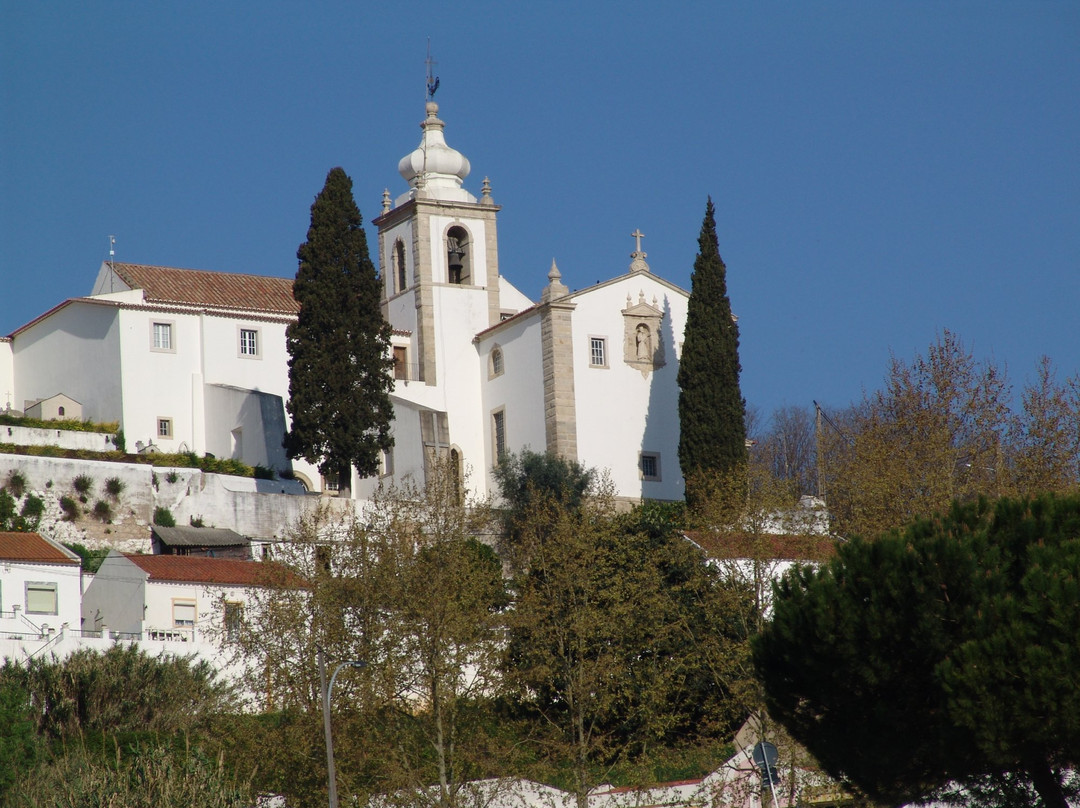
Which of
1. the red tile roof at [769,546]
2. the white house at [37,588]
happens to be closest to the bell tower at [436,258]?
the white house at [37,588]

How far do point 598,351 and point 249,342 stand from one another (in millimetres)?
10443

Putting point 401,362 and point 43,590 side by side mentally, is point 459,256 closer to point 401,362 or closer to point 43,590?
point 401,362

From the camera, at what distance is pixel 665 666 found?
32531mm

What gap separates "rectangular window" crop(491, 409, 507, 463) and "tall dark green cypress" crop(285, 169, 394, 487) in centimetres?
627

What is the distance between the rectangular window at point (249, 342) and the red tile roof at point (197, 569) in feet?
41.8

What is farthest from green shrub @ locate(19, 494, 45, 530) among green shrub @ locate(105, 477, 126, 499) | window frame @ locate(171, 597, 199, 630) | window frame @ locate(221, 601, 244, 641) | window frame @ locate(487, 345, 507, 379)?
window frame @ locate(487, 345, 507, 379)

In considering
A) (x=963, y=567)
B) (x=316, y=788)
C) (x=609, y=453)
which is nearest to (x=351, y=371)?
(x=609, y=453)

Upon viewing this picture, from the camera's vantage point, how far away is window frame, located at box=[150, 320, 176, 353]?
164 feet

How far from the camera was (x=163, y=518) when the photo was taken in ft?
143

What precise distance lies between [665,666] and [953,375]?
36.1ft

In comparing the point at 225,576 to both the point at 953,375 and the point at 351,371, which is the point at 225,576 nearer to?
the point at 351,371

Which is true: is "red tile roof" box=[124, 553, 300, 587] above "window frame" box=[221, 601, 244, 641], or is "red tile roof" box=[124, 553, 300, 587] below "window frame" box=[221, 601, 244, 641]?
above

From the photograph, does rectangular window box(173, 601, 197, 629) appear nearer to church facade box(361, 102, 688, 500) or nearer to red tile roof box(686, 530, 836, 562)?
red tile roof box(686, 530, 836, 562)

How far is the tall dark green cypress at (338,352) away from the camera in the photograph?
45938mm
